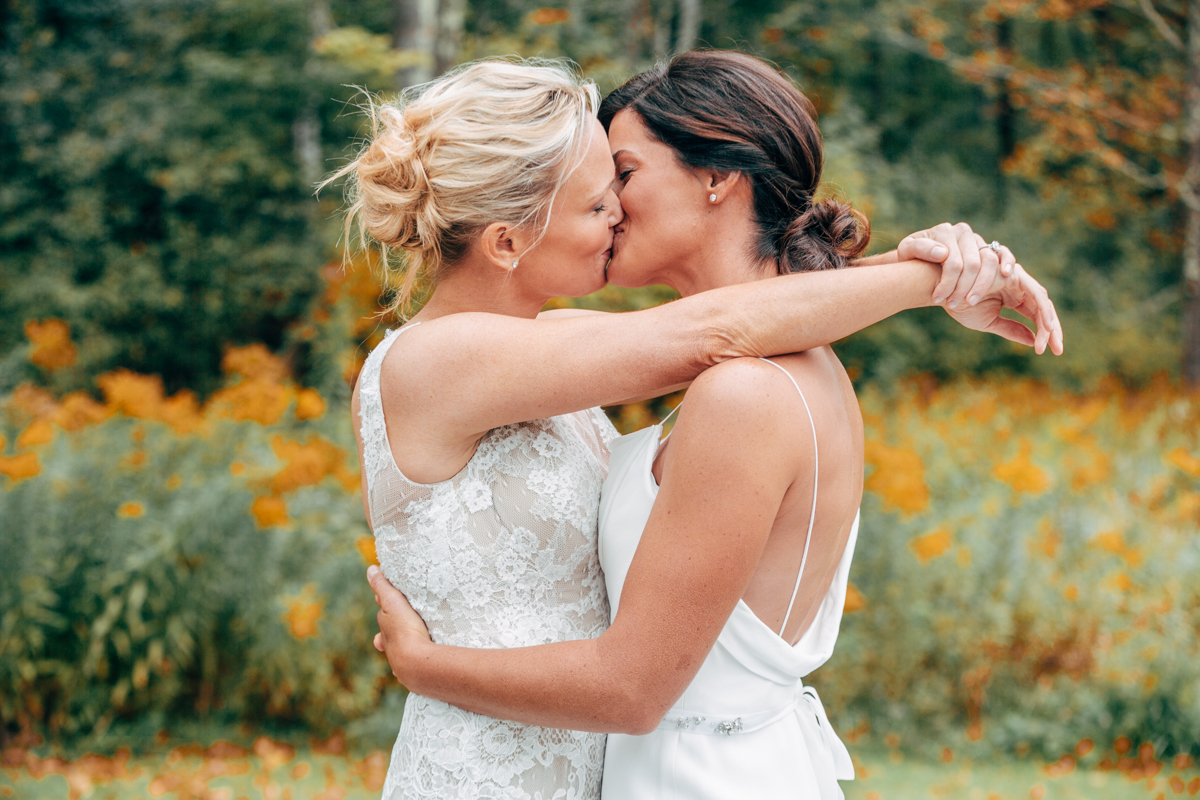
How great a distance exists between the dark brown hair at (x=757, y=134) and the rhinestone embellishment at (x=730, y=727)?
811 mm

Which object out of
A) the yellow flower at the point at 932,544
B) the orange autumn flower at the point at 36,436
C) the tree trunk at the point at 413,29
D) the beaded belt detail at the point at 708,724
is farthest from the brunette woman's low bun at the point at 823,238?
the tree trunk at the point at 413,29

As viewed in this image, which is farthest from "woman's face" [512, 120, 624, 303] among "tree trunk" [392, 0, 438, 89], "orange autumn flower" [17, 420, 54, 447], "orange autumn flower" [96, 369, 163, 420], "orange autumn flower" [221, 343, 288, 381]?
"tree trunk" [392, 0, 438, 89]

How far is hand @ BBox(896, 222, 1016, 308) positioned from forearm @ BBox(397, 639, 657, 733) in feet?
2.63

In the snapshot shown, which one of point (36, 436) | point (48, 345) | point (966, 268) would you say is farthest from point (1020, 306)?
point (48, 345)

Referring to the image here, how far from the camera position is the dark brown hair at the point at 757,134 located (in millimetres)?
1645

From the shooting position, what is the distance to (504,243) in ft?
5.50

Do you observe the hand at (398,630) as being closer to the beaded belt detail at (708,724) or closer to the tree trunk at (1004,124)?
the beaded belt detail at (708,724)

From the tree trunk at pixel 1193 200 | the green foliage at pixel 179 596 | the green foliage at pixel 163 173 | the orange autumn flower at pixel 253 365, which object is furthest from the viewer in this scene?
the green foliage at pixel 163 173

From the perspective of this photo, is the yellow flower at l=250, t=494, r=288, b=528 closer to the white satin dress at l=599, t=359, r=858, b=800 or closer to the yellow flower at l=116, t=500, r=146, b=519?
the yellow flower at l=116, t=500, r=146, b=519

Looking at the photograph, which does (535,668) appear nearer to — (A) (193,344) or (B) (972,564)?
(B) (972,564)

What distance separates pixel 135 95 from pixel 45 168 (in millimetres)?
1301

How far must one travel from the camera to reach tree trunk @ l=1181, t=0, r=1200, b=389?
A: 8.52 metres

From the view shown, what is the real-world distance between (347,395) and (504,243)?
14.5 feet

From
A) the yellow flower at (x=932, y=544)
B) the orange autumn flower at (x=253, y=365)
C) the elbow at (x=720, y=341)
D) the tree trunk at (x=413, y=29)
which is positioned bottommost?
the orange autumn flower at (x=253, y=365)
